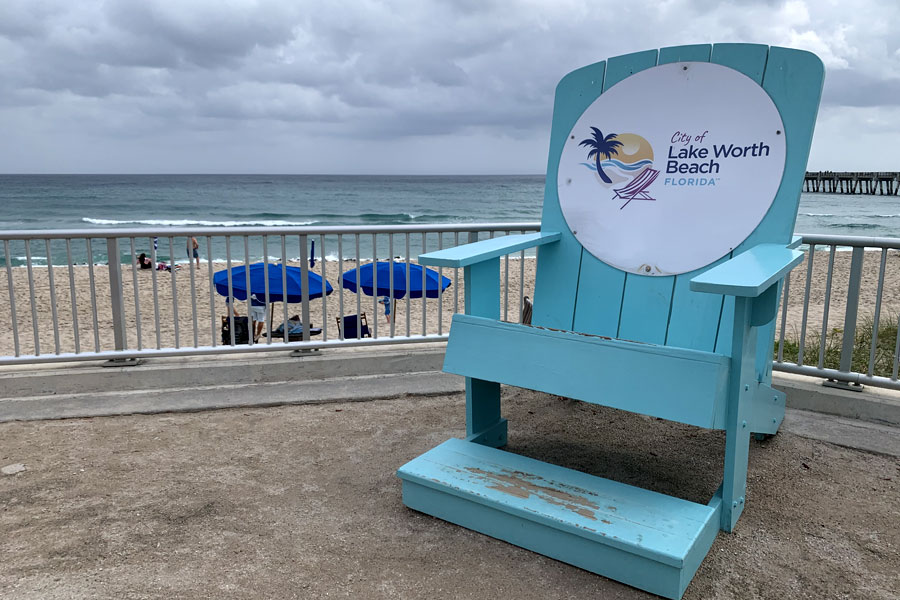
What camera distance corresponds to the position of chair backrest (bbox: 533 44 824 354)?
100 inches

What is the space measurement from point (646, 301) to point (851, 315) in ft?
4.24

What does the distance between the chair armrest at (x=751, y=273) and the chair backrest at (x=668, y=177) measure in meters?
0.24

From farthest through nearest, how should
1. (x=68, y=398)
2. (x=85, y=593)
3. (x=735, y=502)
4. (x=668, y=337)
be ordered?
(x=68, y=398) → (x=668, y=337) → (x=735, y=502) → (x=85, y=593)

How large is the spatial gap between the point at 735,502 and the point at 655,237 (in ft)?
3.73

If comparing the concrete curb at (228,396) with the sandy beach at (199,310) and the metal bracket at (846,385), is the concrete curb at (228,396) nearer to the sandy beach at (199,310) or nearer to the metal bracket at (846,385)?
the metal bracket at (846,385)

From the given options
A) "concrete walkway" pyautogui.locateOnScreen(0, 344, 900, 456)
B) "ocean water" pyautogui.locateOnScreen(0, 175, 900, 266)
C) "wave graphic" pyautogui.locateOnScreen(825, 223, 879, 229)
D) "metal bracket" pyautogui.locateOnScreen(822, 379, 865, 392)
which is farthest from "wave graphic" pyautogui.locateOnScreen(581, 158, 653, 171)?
"wave graphic" pyautogui.locateOnScreen(825, 223, 879, 229)

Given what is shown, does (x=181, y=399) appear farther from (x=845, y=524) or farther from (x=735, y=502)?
(x=845, y=524)

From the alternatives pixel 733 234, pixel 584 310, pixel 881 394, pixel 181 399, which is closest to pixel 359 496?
pixel 584 310

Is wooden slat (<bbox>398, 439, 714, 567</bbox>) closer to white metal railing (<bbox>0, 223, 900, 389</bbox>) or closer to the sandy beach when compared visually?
white metal railing (<bbox>0, 223, 900, 389</bbox>)

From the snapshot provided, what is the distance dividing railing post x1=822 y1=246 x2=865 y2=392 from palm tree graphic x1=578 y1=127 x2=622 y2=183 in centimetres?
134

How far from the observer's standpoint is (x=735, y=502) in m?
2.22

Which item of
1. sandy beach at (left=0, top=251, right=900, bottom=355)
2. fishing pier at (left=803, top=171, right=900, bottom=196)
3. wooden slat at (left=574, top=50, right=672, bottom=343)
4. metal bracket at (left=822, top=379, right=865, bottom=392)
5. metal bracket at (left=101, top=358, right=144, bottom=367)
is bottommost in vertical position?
sandy beach at (left=0, top=251, right=900, bottom=355)

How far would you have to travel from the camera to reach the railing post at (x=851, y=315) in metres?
3.20

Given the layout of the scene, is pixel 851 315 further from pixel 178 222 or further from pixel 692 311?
pixel 178 222
